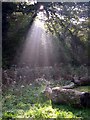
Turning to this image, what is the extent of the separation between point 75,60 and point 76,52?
0.42 meters

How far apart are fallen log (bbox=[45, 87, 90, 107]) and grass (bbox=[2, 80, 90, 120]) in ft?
0.39

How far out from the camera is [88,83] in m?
7.30

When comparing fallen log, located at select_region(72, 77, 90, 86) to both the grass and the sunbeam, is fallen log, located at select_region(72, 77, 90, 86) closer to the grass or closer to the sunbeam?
the grass

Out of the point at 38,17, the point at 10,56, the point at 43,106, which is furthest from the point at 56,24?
the point at 43,106

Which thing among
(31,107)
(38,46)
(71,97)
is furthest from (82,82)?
(38,46)

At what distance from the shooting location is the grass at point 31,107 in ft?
14.3

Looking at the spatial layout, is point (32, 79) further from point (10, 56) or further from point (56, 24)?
point (56, 24)

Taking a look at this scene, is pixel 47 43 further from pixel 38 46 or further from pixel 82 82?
pixel 82 82

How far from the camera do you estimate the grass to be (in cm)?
435

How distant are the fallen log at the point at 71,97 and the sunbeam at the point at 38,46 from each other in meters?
6.41

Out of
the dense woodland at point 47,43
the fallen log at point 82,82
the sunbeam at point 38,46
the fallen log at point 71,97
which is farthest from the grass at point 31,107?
the sunbeam at point 38,46

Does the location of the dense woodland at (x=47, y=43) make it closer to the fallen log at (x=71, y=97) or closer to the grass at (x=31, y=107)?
the grass at (x=31, y=107)

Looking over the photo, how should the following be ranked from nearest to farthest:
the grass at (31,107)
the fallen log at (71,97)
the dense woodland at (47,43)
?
the grass at (31,107)
the fallen log at (71,97)
the dense woodland at (47,43)

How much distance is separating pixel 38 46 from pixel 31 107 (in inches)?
296
